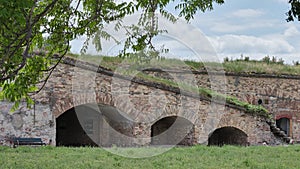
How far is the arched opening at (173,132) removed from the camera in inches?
642

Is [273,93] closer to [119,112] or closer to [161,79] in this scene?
[161,79]

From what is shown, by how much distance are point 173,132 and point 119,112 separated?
3.41 meters

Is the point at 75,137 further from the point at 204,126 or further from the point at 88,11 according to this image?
the point at 88,11

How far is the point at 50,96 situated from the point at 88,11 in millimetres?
7713

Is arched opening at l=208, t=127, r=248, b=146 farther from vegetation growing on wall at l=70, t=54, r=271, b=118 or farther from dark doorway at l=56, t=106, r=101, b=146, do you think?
dark doorway at l=56, t=106, r=101, b=146

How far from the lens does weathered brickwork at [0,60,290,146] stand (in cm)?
1362

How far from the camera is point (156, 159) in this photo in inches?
420

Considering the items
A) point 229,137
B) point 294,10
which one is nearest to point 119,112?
point 229,137

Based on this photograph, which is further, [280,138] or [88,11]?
[280,138]

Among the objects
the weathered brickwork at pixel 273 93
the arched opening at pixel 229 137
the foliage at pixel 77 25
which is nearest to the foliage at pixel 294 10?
the foliage at pixel 77 25

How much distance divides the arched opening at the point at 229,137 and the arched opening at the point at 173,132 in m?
1.91

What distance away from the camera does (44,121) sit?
13.7 metres

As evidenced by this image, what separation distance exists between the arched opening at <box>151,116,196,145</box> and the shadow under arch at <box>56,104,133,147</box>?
6.35 ft

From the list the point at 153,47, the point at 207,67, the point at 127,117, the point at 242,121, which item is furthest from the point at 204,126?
the point at 153,47
